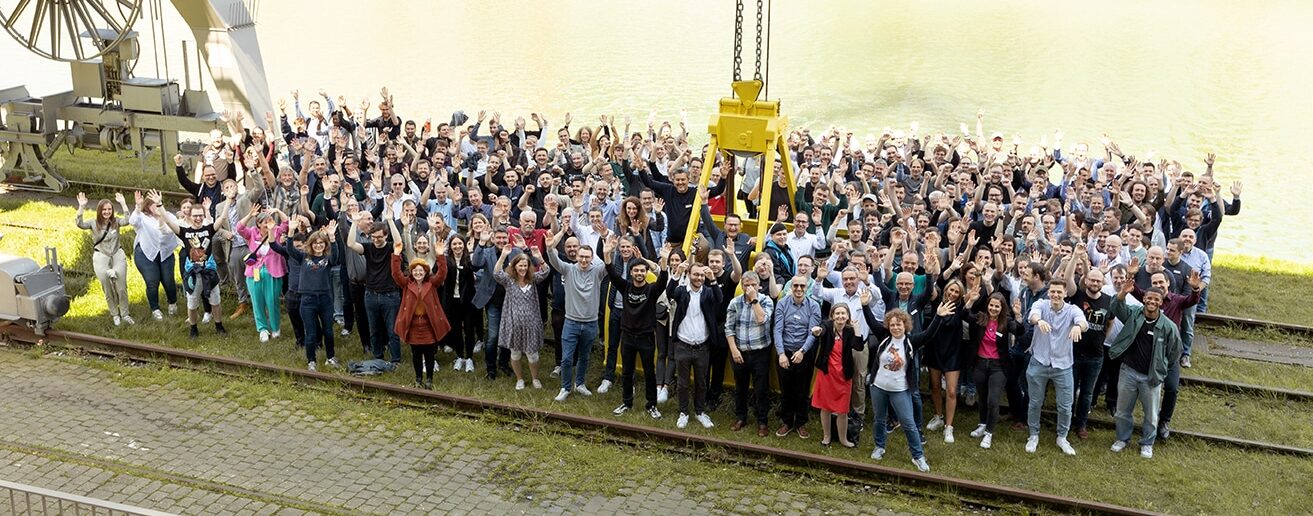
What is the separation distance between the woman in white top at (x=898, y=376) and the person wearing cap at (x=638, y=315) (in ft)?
6.29

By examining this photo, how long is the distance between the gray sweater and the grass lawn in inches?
33.3

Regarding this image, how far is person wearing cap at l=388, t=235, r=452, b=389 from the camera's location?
10586mm

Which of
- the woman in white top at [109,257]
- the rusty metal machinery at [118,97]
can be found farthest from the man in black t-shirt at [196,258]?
the rusty metal machinery at [118,97]

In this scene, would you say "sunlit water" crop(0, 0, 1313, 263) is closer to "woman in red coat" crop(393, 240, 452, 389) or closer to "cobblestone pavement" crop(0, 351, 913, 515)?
"woman in red coat" crop(393, 240, 452, 389)

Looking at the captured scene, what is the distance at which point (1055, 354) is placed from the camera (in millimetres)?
9836

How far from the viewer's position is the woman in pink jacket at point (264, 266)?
11703mm

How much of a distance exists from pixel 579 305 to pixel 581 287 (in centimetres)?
18

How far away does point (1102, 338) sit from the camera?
33.0ft

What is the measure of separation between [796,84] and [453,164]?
20385 millimetres

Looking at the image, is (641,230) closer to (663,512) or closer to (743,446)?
(743,446)

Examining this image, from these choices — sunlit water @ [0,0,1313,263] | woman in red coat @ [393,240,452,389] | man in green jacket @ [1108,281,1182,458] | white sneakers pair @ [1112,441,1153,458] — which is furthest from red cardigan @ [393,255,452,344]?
sunlit water @ [0,0,1313,263]

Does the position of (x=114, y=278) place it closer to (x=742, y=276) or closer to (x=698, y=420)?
(x=698, y=420)

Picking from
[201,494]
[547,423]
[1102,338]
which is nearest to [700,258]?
[547,423]

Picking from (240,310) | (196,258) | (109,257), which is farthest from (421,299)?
(109,257)
